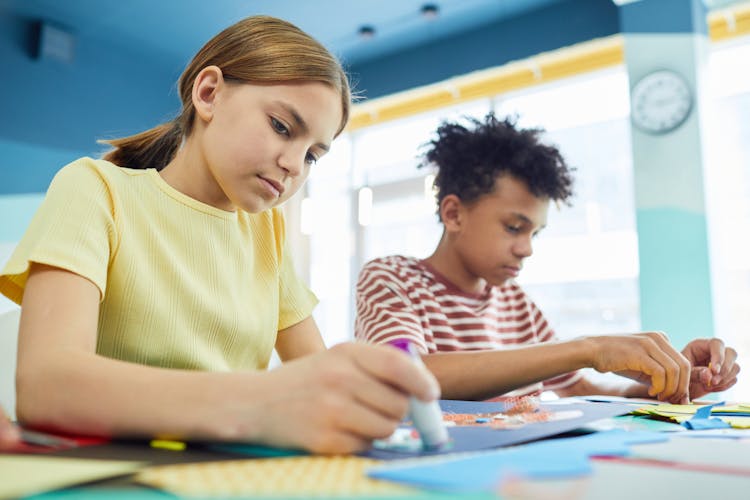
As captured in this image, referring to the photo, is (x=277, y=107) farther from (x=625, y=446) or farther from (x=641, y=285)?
(x=641, y=285)

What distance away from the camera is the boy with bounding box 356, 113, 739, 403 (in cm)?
106

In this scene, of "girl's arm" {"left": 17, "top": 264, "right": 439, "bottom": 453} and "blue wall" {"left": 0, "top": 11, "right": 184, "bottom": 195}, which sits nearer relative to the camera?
"girl's arm" {"left": 17, "top": 264, "right": 439, "bottom": 453}

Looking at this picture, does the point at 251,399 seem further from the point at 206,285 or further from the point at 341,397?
the point at 206,285

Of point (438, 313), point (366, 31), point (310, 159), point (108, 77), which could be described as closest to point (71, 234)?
point (310, 159)

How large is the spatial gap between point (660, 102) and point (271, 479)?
10.8 feet

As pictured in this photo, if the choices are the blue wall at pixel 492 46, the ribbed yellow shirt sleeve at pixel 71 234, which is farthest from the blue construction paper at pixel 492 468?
the blue wall at pixel 492 46

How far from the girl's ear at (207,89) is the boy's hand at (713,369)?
2.75ft

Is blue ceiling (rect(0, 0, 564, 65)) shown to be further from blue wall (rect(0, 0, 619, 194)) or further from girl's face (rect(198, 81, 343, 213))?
girl's face (rect(198, 81, 343, 213))

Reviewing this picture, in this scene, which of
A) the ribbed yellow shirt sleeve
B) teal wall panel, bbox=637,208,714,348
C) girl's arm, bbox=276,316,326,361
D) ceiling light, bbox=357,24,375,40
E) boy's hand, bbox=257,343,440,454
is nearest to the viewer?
boy's hand, bbox=257,343,440,454

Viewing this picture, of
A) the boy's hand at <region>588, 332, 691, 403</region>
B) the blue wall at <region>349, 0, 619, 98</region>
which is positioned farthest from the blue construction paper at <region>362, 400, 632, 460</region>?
the blue wall at <region>349, 0, 619, 98</region>

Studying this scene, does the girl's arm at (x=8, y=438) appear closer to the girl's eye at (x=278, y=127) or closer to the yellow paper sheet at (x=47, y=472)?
the yellow paper sheet at (x=47, y=472)

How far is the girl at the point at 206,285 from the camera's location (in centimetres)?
44

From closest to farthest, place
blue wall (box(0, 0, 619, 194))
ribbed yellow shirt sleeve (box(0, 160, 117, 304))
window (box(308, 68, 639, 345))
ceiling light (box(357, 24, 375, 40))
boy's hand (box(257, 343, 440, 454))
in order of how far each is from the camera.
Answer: boy's hand (box(257, 343, 440, 454)) → ribbed yellow shirt sleeve (box(0, 160, 117, 304)) → window (box(308, 68, 639, 345)) → blue wall (box(0, 0, 619, 194)) → ceiling light (box(357, 24, 375, 40))

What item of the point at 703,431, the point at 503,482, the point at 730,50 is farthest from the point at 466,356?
the point at 730,50
